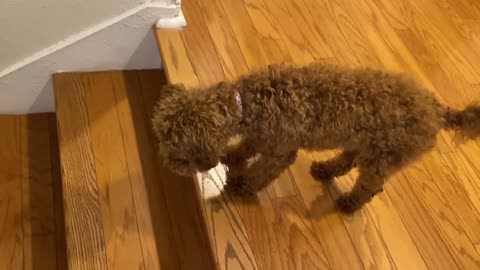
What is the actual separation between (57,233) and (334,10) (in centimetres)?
127

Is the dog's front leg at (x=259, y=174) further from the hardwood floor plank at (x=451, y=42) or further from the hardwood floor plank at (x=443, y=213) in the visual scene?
the hardwood floor plank at (x=451, y=42)

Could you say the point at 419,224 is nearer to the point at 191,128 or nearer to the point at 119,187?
the point at 191,128

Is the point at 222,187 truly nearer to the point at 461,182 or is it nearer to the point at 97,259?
the point at 97,259

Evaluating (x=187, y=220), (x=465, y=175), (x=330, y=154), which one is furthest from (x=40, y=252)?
(x=465, y=175)

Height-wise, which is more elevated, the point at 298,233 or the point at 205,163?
the point at 205,163

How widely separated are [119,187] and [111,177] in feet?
0.14

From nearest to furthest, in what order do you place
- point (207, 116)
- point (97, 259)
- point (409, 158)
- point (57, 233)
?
point (207, 116) < point (409, 158) < point (97, 259) < point (57, 233)

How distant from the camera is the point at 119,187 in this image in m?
1.57

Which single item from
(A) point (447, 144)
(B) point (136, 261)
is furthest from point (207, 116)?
(A) point (447, 144)

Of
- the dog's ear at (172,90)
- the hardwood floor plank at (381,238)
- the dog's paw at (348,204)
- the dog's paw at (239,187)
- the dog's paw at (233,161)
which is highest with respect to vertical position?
the dog's ear at (172,90)

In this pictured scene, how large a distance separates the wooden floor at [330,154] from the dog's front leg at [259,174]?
0.12 feet

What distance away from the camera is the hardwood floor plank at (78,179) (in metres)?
1.44

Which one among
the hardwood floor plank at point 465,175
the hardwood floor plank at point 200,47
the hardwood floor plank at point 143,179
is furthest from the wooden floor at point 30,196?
the hardwood floor plank at point 465,175

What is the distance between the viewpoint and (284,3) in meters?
2.05
